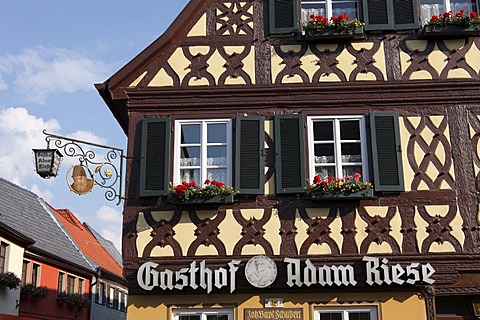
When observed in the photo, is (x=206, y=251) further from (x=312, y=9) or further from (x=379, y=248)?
(x=312, y=9)

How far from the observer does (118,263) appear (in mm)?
39500

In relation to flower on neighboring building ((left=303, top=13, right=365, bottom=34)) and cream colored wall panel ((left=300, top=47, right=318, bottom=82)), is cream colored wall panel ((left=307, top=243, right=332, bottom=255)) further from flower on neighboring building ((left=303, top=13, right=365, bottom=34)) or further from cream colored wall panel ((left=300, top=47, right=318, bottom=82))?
flower on neighboring building ((left=303, top=13, right=365, bottom=34))

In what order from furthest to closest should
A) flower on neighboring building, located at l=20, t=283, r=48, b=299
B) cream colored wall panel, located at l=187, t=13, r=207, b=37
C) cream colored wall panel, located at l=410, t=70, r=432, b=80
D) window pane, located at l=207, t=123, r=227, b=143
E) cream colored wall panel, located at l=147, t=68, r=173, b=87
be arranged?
flower on neighboring building, located at l=20, t=283, r=48, b=299
cream colored wall panel, located at l=187, t=13, r=207, b=37
cream colored wall panel, located at l=147, t=68, r=173, b=87
cream colored wall panel, located at l=410, t=70, r=432, b=80
window pane, located at l=207, t=123, r=227, b=143

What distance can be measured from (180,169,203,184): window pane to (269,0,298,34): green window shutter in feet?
10.6

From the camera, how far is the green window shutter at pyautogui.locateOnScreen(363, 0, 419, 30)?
42.7 ft

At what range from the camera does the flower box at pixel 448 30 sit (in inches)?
501

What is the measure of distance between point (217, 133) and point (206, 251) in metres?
2.33

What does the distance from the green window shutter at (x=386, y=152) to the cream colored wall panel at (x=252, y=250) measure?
240cm

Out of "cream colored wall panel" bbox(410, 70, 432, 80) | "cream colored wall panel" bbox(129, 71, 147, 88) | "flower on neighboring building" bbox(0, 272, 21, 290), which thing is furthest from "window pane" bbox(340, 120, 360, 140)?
"flower on neighboring building" bbox(0, 272, 21, 290)

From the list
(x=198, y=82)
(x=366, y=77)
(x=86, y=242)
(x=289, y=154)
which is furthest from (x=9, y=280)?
(x=366, y=77)

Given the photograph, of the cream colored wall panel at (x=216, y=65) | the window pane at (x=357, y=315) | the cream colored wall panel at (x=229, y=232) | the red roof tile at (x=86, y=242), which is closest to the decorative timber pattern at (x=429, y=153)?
the window pane at (x=357, y=315)

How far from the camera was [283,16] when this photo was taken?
43.4 feet

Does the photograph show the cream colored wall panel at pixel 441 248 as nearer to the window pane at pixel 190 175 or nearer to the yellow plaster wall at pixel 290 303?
the yellow plaster wall at pixel 290 303

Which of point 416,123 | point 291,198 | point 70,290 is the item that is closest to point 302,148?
point 291,198
